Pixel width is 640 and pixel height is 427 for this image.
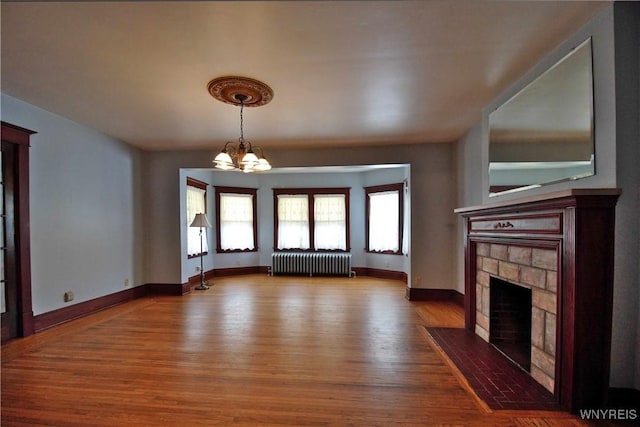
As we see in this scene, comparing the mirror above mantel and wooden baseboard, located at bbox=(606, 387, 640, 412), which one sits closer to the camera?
wooden baseboard, located at bbox=(606, 387, 640, 412)

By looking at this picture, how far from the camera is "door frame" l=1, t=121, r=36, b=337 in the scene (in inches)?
124

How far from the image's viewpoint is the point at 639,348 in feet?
5.98

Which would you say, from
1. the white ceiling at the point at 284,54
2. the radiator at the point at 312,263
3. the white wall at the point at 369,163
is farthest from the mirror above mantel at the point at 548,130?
the radiator at the point at 312,263

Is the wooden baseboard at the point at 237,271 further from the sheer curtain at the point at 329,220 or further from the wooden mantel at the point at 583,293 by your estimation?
the wooden mantel at the point at 583,293

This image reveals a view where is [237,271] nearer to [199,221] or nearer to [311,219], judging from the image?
[199,221]

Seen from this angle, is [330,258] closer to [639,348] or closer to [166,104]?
[166,104]

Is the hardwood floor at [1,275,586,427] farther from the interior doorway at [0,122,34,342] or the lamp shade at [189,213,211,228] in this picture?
the lamp shade at [189,213,211,228]

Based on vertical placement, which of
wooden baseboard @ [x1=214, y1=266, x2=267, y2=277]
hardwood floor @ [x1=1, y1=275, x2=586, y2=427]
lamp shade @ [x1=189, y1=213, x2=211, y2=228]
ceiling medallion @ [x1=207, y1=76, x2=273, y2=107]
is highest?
ceiling medallion @ [x1=207, y1=76, x2=273, y2=107]

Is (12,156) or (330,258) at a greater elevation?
(12,156)

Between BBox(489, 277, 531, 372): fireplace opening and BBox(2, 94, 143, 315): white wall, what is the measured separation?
523 cm

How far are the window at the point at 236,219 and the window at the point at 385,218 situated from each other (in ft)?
9.63

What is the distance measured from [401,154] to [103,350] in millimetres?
4750

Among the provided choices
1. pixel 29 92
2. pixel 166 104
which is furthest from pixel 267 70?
pixel 29 92

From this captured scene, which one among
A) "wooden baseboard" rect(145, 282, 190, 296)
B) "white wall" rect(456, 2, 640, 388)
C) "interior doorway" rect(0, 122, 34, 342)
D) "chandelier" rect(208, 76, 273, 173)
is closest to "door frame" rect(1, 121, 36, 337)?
"interior doorway" rect(0, 122, 34, 342)
